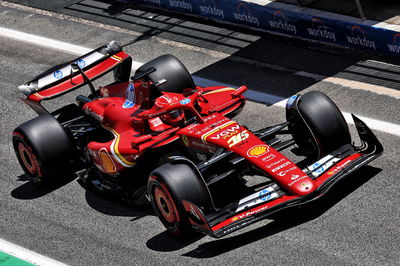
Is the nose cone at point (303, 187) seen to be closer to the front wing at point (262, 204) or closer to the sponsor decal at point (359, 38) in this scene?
the front wing at point (262, 204)

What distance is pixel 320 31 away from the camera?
58.7ft

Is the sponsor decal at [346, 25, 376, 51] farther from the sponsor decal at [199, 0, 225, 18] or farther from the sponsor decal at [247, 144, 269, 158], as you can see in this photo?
the sponsor decal at [247, 144, 269, 158]

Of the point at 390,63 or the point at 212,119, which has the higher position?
the point at 212,119

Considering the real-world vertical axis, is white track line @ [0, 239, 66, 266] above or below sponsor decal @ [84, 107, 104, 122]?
below

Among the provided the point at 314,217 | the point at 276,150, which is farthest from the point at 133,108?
the point at 314,217

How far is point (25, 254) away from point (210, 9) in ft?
31.4

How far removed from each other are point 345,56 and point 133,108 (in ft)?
19.1

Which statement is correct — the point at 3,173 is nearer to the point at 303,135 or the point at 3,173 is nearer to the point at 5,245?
the point at 5,245

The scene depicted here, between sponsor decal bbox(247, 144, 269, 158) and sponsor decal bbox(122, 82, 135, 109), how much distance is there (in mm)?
2547

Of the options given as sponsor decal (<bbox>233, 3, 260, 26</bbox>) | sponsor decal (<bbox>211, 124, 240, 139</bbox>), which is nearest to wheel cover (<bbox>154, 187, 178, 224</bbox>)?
sponsor decal (<bbox>211, 124, 240, 139</bbox>)

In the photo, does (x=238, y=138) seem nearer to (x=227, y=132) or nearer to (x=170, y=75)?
(x=227, y=132)

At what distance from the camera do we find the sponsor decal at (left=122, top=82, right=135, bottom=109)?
1348cm

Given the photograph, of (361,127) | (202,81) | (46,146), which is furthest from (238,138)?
(202,81)

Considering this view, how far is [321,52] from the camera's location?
1769 centimetres
